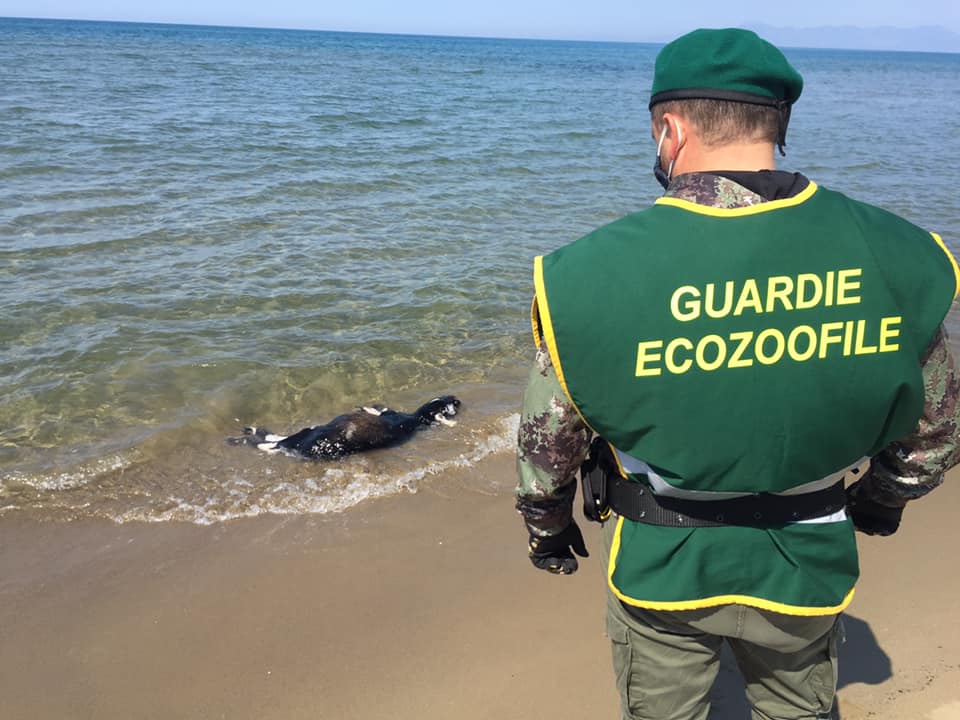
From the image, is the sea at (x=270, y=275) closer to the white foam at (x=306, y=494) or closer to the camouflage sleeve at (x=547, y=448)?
the white foam at (x=306, y=494)

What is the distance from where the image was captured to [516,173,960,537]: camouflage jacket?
172 centimetres

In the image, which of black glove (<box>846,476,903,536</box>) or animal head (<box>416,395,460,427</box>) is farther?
animal head (<box>416,395,460,427</box>)

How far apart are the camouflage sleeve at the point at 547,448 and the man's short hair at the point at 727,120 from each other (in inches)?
23.3

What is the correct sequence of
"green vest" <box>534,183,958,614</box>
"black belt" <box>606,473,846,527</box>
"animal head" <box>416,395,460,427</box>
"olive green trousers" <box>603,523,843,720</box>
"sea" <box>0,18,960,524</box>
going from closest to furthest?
"green vest" <box>534,183,958,614</box>, "black belt" <box>606,473,846,527</box>, "olive green trousers" <box>603,523,843,720</box>, "sea" <box>0,18,960,524</box>, "animal head" <box>416,395,460,427</box>

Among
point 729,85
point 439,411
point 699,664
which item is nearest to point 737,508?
point 699,664

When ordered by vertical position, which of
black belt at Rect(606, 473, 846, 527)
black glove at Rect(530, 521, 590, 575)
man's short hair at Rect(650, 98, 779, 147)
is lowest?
black glove at Rect(530, 521, 590, 575)

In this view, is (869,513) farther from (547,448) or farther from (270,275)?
(270,275)

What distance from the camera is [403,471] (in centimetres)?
527

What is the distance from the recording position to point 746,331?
1.61m

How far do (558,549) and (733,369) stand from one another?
2.46 feet

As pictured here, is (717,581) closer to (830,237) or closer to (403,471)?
(830,237)

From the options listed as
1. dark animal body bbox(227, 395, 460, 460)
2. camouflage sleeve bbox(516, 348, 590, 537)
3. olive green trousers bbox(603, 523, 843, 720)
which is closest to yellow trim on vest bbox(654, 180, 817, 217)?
camouflage sleeve bbox(516, 348, 590, 537)

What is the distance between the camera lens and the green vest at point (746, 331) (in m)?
1.60

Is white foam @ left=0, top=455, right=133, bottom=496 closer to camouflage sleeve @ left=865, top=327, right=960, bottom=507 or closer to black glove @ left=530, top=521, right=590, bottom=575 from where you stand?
black glove @ left=530, top=521, right=590, bottom=575
